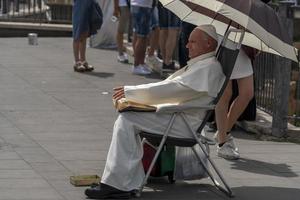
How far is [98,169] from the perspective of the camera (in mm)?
7074

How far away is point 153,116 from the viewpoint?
6273mm

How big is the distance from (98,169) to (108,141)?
1.13 metres

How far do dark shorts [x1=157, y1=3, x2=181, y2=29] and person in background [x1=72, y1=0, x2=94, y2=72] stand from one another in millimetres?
1091

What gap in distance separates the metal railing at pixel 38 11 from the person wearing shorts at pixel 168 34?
6.26 metres

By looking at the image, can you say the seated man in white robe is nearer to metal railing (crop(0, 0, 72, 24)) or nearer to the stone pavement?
the stone pavement

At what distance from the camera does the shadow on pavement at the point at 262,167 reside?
287 inches

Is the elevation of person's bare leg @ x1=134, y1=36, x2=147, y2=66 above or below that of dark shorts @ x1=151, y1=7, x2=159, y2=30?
below

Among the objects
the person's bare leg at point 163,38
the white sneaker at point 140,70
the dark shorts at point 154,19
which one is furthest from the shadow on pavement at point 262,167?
the dark shorts at point 154,19

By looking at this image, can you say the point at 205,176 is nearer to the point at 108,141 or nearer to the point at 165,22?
the point at 108,141

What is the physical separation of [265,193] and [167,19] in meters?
5.25

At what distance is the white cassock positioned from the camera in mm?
6188

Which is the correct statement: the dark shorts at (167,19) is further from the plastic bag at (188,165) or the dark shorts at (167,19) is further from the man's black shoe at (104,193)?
the man's black shoe at (104,193)

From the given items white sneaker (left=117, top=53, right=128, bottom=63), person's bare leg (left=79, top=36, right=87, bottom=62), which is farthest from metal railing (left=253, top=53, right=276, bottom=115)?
white sneaker (left=117, top=53, right=128, bottom=63)

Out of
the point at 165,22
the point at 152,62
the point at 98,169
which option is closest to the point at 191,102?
the point at 98,169
